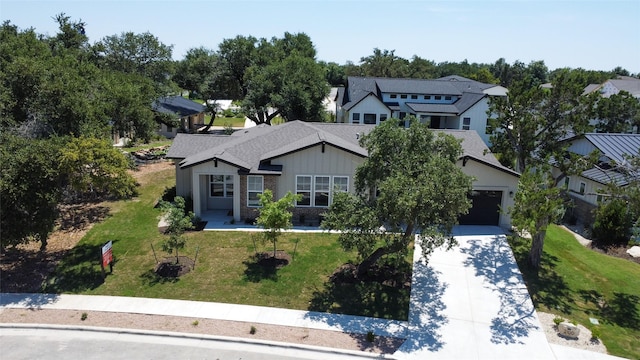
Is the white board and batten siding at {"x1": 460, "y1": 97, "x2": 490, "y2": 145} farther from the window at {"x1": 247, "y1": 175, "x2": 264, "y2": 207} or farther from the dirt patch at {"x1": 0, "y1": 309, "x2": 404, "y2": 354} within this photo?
the dirt patch at {"x1": 0, "y1": 309, "x2": 404, "y2": 354}

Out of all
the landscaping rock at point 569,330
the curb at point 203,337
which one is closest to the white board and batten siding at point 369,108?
the landscaping rock at point 569,330

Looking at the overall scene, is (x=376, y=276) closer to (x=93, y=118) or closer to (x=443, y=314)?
(x=443, y=314)

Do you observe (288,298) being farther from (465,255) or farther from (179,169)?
(179,169)

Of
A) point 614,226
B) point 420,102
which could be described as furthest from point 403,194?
point 420,102

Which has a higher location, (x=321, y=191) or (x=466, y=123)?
(x=466, y=123)

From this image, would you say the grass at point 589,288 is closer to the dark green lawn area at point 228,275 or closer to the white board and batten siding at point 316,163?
Result: the dark green lawn area at point 228,275

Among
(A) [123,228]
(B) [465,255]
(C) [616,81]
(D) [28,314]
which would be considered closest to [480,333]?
(B) [465,255]

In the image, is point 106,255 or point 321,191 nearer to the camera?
point 106,255

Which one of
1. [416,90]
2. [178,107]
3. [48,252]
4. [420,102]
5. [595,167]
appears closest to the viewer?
[48,252]
